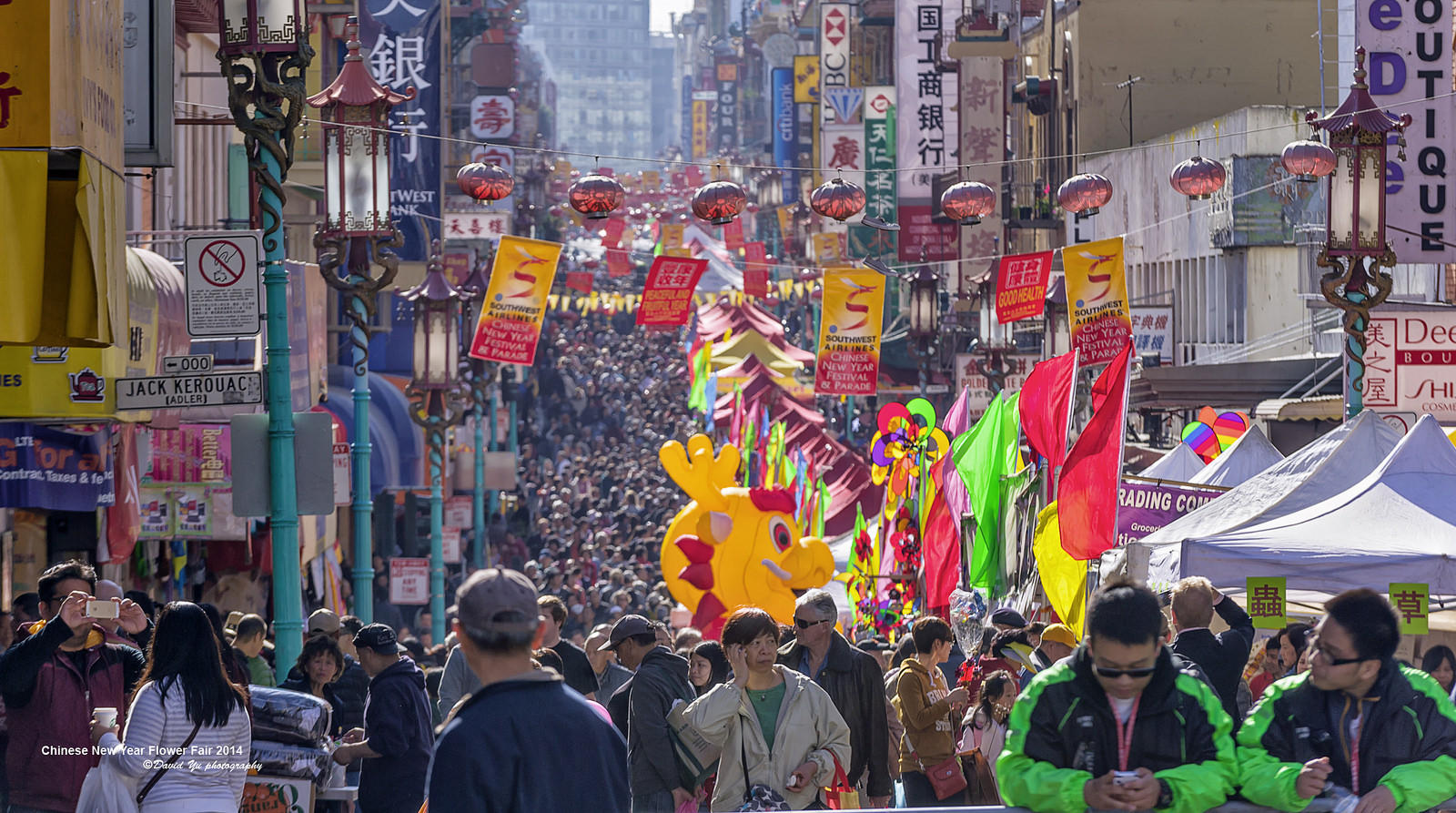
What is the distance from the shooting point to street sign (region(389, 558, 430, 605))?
21.8 meters

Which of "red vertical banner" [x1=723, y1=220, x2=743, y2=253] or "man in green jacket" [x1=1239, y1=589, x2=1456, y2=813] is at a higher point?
"red vertical banner" [x1=723, y1=220, x2=743, y2=253]

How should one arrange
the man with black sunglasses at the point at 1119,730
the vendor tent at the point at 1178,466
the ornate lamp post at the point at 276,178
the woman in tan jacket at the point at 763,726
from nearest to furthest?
the man with black sunglasses at the point at 1119,730, the woman in tan jacket at the point at 763,726, the ornate lamp post at the point at 276,178, the vendor tent at the point at 1178,466

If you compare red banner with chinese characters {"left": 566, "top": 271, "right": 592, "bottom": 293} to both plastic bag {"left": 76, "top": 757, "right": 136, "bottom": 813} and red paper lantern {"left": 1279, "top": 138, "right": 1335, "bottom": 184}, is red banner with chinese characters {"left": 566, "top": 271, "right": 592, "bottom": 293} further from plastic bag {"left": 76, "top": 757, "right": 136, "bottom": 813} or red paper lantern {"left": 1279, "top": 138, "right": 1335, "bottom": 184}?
plastic bag {"left": 76, "top": 757, "right": 136, "bottom": 813}

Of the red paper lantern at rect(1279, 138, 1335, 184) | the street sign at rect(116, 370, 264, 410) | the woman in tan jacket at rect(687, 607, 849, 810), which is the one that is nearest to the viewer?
the woman in tan jacket at rect(687, 607, 849, 810)

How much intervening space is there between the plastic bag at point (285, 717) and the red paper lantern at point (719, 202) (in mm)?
13032

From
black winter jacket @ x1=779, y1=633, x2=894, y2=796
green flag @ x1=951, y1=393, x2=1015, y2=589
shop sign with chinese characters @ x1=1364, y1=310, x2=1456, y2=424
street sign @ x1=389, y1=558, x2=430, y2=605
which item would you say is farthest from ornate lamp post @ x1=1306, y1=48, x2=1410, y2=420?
street sign @ x1=389, y1=558, x2=430, y2=605

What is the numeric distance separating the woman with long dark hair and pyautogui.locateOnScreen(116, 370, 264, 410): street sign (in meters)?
4.55

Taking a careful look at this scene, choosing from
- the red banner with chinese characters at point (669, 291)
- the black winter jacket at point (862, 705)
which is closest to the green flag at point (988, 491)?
the black winter jacket at point (862, 705)

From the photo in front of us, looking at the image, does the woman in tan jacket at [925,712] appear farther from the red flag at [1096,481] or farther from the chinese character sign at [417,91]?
the chinese character sign at [417,91]

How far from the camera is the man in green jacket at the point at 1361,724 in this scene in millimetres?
5215

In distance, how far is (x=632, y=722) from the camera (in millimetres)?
8219

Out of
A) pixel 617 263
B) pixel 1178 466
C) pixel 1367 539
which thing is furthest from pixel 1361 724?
pixel 617 263

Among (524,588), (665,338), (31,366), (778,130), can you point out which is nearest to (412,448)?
(31,366)

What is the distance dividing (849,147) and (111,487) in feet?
98.5
